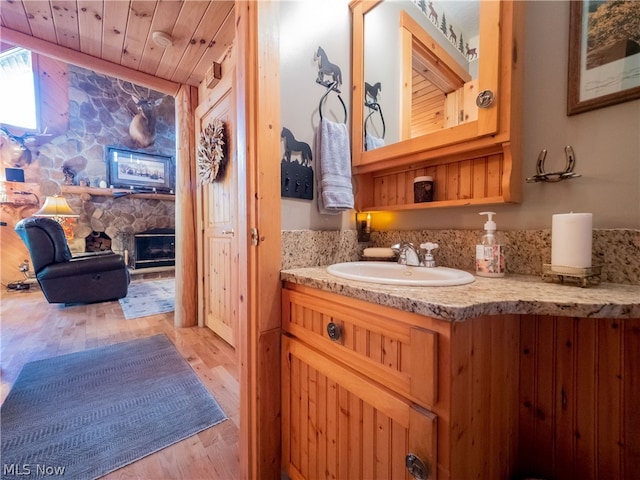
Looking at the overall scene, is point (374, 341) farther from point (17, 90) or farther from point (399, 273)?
point (17, 90)

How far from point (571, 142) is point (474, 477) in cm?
89

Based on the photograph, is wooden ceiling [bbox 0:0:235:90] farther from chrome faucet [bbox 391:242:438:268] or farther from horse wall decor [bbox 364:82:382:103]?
chrome faucet [bbox 391:242:438:268]

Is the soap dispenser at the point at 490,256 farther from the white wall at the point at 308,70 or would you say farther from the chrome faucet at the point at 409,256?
the white wall at the point at 308,70

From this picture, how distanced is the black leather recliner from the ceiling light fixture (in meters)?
2.32

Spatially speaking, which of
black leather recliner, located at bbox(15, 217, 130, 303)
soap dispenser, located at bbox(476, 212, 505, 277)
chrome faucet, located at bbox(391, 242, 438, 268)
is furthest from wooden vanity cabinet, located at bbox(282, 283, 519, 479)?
black leather recliner, located at bbox(15, 217, 130, 303)

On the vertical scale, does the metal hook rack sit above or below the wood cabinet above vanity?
below

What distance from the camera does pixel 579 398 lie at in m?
0.71

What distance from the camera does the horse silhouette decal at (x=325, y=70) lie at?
1.05m

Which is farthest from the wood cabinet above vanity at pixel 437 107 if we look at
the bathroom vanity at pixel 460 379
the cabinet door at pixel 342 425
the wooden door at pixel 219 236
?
the wooden door at pixel 219 236

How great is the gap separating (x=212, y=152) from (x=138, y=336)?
168 cm

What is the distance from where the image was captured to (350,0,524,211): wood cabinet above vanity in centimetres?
79

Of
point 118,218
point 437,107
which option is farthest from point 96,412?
point 118,218

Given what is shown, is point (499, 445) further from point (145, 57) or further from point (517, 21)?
point (145, 57)

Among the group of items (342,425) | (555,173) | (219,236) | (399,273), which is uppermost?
(555,173)
